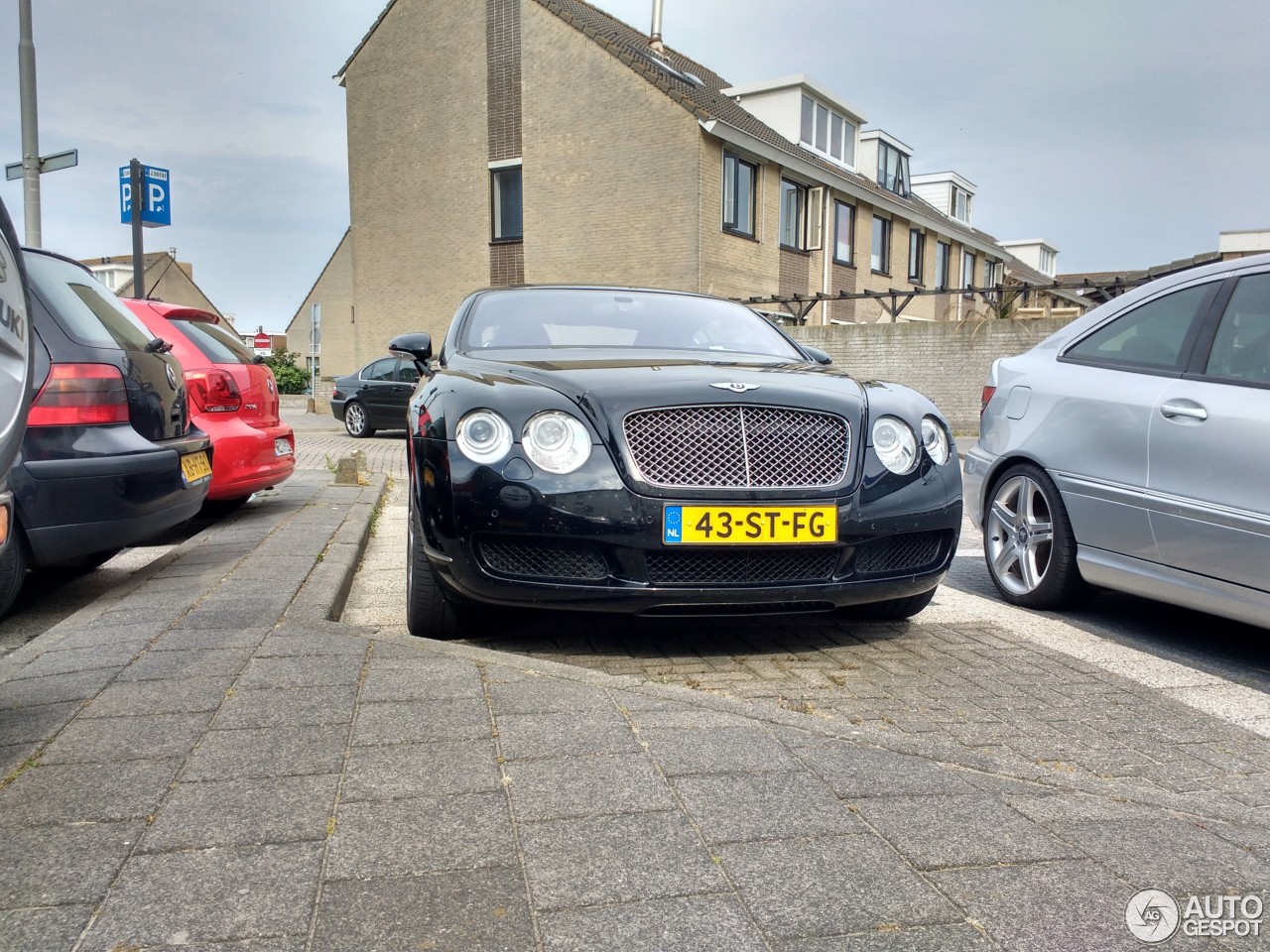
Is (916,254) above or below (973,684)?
above

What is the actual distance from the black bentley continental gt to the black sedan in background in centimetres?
1397

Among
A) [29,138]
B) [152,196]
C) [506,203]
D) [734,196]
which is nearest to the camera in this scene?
[152,196]

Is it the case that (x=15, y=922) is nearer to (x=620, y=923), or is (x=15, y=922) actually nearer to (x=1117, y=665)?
(x=620, y=923)

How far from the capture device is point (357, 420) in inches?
711

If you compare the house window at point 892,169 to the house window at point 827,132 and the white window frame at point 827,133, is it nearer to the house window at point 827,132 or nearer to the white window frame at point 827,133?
the white window frame at point 827,133

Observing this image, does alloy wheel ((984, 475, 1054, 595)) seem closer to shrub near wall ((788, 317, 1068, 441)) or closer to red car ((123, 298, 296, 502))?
red car ((123, 298, 296, 502))

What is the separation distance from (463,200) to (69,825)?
24.6 metres

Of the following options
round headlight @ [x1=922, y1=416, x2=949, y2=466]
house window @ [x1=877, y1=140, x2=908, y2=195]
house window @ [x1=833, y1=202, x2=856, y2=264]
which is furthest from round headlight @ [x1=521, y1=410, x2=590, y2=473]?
house window @ [x1=877, y1=140, x2=908, y2=195]

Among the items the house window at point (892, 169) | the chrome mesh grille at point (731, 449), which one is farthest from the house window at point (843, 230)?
the chrome mesh grille at point (731, 449)

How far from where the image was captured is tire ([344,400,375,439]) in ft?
58.8

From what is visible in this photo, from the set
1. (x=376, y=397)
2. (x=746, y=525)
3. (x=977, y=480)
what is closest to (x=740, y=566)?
(x=746, y=525)

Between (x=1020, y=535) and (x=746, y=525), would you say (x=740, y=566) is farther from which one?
(x=1020, y=535)

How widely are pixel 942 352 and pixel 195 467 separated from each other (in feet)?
47.2

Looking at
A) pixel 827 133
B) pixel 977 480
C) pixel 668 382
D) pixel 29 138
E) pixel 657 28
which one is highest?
pixel 657 28
